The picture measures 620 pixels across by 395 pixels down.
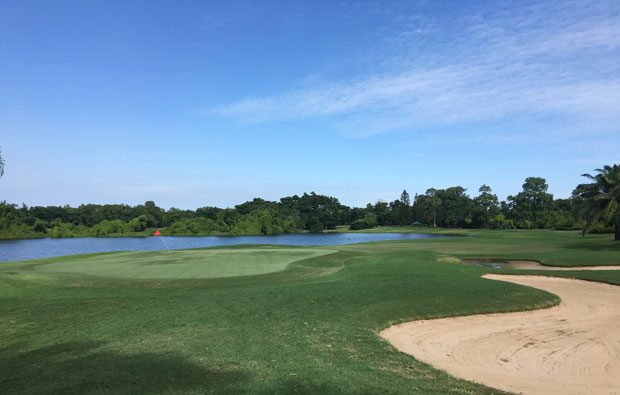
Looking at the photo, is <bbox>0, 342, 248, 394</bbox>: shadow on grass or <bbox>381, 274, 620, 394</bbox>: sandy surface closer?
<bbox>0, 342, 248, 394</bbox>: shadow on grass

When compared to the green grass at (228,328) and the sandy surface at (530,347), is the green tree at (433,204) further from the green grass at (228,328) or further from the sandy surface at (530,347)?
the sandy surface at (530,347)

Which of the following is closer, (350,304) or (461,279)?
(350,304)

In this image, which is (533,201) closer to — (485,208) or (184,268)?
(485,208)

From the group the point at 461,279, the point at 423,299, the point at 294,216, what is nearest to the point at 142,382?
the point at 423,299

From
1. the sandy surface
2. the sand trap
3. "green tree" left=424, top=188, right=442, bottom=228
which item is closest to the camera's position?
the sandy surface

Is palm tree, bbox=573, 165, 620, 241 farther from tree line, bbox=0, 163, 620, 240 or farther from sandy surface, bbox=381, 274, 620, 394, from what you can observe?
tree line, bbox=0, 163, 620, 240

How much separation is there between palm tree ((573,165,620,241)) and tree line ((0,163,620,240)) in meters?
54.7

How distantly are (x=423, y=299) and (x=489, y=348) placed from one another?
13.5 feet

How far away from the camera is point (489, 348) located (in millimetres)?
10117

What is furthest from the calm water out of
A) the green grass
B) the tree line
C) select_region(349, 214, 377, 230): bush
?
select_region(349, 214, 377, 230): bush

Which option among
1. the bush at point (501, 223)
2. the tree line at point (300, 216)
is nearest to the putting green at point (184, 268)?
the tree line at point (300, 216)

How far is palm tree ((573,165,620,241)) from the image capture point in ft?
111

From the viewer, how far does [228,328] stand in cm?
1006

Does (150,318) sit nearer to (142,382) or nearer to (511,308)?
(142,382)
